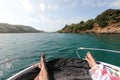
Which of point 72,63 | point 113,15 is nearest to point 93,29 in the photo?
point 113,15

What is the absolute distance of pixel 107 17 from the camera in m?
57.1

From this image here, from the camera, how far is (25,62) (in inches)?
381

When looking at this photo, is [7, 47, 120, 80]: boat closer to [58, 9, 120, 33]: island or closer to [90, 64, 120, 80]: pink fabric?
[90, 64, 120, 80]: pink fabric

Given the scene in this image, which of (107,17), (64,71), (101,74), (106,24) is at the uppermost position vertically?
(107,17)

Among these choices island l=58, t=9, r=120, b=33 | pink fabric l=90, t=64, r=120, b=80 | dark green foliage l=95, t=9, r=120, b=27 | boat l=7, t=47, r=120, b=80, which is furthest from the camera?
dark green foliage l=95, t=9, r=120, b=27

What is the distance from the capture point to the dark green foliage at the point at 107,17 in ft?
181

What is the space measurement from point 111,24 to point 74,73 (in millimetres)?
53103

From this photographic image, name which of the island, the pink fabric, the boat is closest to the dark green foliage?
the island

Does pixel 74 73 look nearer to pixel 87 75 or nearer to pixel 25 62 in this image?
pixel 87 75

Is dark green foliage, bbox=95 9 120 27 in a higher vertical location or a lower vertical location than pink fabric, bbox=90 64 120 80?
higher

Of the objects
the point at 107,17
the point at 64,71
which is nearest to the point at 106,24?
the point at 107,17

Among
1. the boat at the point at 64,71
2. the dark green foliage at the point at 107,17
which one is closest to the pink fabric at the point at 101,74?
the boat at the point at 64,71

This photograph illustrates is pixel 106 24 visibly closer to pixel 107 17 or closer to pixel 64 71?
pixel 107 17

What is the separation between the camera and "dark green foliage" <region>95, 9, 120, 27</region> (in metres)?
55.2
